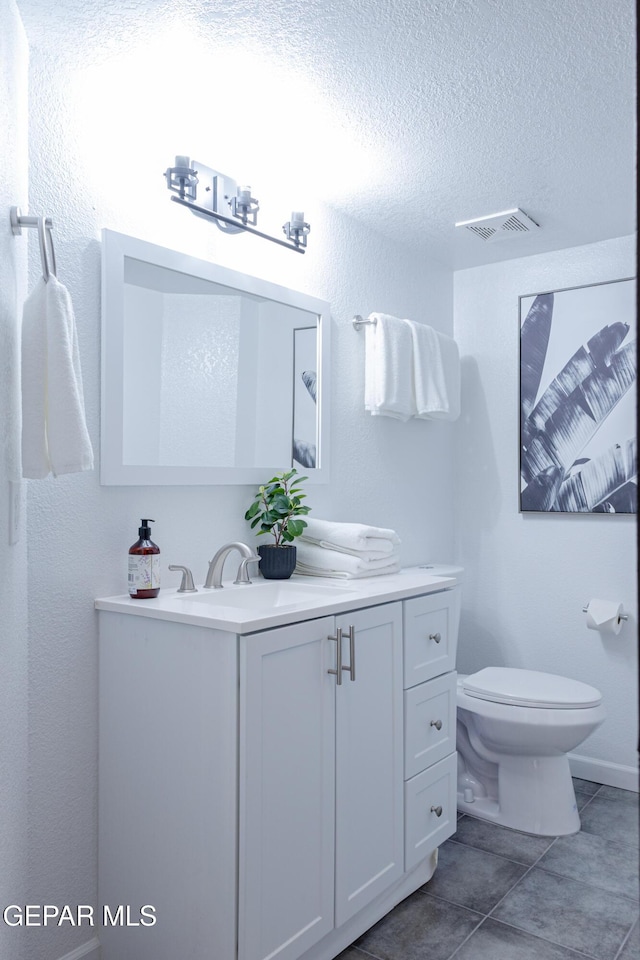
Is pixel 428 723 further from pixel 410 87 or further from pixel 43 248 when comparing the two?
pixel 410 87

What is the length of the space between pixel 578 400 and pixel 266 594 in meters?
1.65

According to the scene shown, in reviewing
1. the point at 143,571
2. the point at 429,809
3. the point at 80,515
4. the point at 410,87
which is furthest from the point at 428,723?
the point at 410,87

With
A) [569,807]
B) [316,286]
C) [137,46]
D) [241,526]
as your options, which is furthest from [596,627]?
[137,46]

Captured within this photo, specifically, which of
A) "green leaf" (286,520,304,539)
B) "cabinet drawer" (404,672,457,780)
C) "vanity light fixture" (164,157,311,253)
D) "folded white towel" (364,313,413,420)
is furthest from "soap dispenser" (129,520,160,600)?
"folded white towel" (364,313,413,420)

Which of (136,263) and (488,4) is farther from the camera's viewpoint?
(136,263)

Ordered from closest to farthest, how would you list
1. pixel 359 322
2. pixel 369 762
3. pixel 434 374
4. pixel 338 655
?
pixel 338 655 → pixel 369 762 → pixel 359 322 → pixel 434 374

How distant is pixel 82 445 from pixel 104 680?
2.00 feet

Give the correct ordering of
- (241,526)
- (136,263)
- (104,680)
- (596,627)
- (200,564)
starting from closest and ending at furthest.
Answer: (104,680)
(136,263)
(200,564)
(241,526)
(596,627)

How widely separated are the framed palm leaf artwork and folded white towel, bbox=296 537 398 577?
105 centimetres

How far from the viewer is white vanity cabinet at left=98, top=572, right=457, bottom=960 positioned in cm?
142

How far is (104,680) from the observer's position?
169 centimetres

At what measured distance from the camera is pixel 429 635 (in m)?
2.05

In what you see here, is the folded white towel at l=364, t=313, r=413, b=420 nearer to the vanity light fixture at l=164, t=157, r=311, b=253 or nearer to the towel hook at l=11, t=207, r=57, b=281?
the vanity light fixture at l=164, t=157, r=311, b=253

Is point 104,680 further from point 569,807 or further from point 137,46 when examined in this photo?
point 569,807
